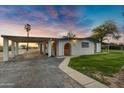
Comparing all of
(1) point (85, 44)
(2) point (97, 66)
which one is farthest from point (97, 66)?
(1) point (85, 44)

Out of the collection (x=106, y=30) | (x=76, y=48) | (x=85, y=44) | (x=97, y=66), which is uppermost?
(x=106, y=30)

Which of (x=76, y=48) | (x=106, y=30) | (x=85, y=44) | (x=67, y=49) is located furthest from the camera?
(x=106, y=30)

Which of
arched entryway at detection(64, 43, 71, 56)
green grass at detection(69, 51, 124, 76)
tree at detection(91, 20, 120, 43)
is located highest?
tree at detection(91, 20, 120, 43)

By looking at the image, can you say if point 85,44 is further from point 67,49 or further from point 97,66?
point 97,66

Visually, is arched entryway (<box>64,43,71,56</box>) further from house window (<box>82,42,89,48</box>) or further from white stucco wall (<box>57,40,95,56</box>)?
house window (<box>82,42,89,48</box>)

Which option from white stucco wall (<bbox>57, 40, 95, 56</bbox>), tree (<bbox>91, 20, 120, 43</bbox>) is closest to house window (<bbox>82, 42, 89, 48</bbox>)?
white stucco wall (<bbox>57, 40, 95, 56</bbox>)

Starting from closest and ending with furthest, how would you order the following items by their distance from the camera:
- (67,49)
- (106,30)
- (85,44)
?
(67,49)
(85,44)
(106,30)

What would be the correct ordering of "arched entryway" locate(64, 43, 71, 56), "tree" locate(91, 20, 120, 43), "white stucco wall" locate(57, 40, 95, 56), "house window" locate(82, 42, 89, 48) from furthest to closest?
"tree" locate(91, 20, 120, 43)
"house window" locate(82, 42, 89, 48)
"arched entryway" locate(64, 43, 71, 56)
"white stucco wall" locate(57, 40, 95, 56)

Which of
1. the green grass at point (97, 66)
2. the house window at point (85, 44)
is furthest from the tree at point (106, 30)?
the green grass at point (97, 66)

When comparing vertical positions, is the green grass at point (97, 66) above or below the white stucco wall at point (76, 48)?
below

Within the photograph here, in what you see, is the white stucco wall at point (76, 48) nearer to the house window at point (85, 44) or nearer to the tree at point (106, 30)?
the house window at point (85, 44)

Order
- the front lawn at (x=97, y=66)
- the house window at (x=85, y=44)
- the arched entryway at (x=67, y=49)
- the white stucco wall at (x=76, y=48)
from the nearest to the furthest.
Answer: the front lawn at (x=97, y=66), the white stucco wall at (x=76, y=48), the arched entryway at (x=67, y=49), the house window at (x=85, y=44)
